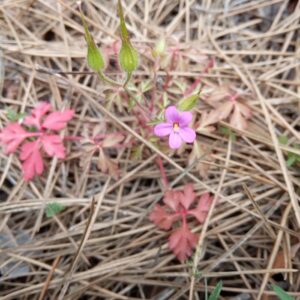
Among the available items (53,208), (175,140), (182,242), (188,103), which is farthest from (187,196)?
(53,208)

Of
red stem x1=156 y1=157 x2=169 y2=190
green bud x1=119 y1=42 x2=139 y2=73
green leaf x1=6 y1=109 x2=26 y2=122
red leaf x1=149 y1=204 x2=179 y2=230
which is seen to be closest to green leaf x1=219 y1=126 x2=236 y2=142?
red stem x1=156 y1=157 x2=169 y2=190

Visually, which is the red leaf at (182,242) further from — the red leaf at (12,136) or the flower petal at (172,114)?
the red leaf at (12,136)

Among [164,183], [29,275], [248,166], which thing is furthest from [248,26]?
[29,275]

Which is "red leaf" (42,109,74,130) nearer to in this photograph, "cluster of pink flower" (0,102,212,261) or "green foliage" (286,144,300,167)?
"cluster of pink flower" (0,102,212,261)

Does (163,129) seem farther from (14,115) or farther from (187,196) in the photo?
(14,115)

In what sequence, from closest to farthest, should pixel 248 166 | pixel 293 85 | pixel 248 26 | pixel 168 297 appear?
pixel 168 297, pixel 248 166, pixel 293 85, pixel 248 26

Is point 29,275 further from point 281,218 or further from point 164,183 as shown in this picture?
point 281,218

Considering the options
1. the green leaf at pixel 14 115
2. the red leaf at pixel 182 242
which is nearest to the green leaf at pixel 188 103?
the red leaf at pixel 182 242

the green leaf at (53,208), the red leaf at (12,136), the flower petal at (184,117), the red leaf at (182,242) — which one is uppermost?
the flower petal at (184,117)
